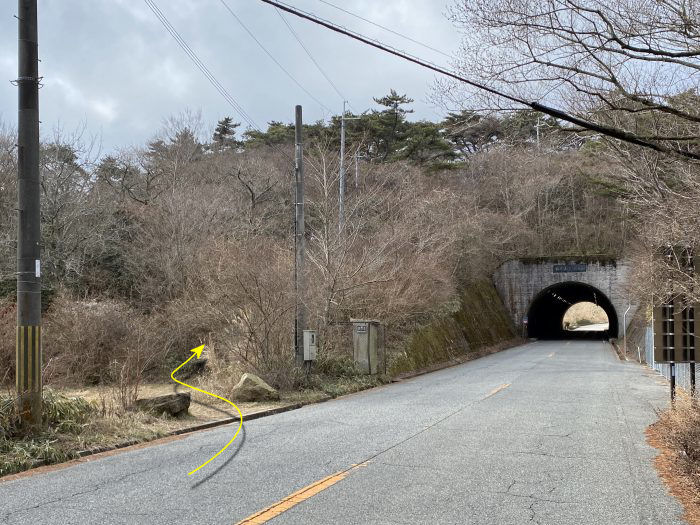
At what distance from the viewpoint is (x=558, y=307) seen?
6094 centimetres

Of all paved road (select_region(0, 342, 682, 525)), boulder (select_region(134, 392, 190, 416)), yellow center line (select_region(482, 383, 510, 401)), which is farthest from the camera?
yellow center line (select_region(482, 383, 510, 401))

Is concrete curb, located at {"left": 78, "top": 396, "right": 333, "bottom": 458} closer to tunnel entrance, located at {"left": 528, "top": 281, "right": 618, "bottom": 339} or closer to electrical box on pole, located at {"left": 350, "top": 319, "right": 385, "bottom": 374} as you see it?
electrical box on pole, located at {"left": 350, "top": 319, "right": 385, "bottom": 374}

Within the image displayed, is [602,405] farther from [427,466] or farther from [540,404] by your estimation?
[427,466]

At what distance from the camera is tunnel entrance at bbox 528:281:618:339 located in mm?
47603

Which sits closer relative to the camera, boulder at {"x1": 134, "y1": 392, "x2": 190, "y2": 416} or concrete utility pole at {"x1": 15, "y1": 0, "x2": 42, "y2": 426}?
concrete utility pole at {"x1": 15, "y1": 0, "x2": 42, "y2": 426}

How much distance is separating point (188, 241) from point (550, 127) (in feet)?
63.2

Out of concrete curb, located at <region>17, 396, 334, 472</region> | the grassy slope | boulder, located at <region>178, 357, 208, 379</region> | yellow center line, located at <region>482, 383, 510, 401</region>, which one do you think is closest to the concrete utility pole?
concrete curb, located at <region>17, 396, 334, 472</region>

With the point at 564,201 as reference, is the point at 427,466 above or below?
below

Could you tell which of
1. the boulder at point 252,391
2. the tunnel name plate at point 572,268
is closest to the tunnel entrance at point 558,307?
the tunnel name plate at point 572,268

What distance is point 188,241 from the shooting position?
85.7ft

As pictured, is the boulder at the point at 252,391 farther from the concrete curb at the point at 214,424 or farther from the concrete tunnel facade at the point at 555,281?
the concrete tunnel facade at the point at 555,281

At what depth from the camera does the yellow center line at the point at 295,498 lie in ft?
17.3

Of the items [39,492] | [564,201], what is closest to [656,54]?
[39,492]

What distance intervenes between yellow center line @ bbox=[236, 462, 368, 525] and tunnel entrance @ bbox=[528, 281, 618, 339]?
41894mm
